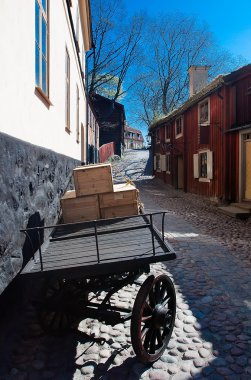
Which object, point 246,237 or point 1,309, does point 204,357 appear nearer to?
point 1,309

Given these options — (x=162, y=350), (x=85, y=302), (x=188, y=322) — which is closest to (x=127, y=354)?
(x=162, y=350)

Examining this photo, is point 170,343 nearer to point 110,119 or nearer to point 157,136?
point 157,136

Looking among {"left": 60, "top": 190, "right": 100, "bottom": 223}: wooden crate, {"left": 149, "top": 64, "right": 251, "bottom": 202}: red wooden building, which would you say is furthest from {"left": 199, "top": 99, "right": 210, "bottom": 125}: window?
{"left": 60, "top": 190, "right": 100, "bottom": 223}: wooden crate

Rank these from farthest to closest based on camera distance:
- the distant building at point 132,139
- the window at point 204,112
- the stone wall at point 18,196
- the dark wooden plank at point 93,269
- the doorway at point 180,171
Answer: the distant building at point 132,139 → the doorway at point 180,171 → the window at point 204,112 → the stone wall at point 18,196 → the dark wooden plank at point 93,269

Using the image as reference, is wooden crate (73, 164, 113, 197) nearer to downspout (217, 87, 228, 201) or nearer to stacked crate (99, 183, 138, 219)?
stacked crate (99, 183, 138, 219)

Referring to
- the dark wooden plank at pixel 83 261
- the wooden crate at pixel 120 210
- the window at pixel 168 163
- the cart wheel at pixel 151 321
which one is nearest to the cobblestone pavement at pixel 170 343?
the cart wheel at pixel 151 321

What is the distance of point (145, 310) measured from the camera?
2855 mm

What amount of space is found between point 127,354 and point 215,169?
1113 centimetres

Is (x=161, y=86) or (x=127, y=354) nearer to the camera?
(x=127, y=354)

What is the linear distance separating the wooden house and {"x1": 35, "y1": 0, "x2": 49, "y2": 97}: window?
2884 cm

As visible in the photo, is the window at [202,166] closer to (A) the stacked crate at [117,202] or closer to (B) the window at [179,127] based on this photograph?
(B) the window at [179,127]

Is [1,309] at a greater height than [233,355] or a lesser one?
greater

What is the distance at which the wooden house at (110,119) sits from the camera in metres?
34.0

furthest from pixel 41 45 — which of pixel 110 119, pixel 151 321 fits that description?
pixel 110 119
